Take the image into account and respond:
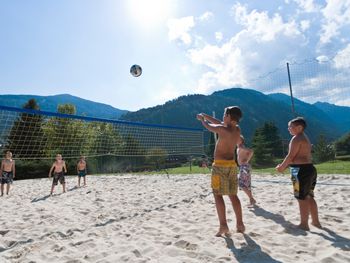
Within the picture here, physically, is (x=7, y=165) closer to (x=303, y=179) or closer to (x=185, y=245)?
(x=185, y=245)

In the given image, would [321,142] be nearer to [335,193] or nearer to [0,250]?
[335,193]

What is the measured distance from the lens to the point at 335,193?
567cm

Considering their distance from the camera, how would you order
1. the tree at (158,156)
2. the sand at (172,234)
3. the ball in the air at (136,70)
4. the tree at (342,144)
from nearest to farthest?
the sand at (172,234)
the ball in the air at (136,70)
the tree at (158,156)
the tree at (342,144)

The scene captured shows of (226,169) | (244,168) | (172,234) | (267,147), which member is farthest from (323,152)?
(172,234)

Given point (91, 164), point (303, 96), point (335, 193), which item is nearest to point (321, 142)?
point (303, 96)

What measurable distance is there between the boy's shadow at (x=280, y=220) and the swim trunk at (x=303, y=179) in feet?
1.18

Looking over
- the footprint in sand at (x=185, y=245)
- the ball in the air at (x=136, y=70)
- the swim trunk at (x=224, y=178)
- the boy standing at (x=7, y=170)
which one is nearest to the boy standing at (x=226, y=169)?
the swim trunk at (x=224, y=178)

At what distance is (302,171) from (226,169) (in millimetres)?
833

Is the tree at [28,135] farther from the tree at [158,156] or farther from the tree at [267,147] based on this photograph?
the tree at [267,147]

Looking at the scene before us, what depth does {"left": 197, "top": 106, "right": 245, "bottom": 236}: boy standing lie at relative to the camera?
3.41 m

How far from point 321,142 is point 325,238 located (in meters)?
25.4

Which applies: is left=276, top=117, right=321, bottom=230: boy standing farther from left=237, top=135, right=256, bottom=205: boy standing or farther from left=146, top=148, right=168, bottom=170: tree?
left=146, top=148, right=168, bottom=170: tree

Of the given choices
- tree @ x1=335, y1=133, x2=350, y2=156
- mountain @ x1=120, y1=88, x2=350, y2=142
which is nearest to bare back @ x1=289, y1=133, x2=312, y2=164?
tree @ x1=335, y1=133, x2=350, y2=156

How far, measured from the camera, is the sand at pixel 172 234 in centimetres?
283
